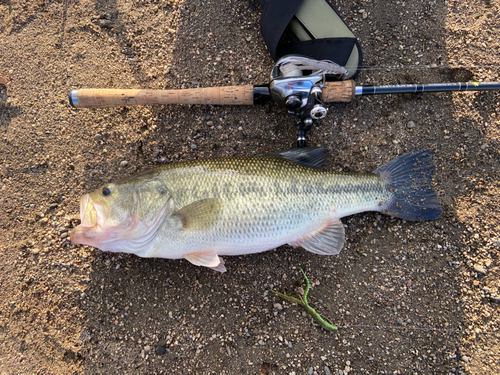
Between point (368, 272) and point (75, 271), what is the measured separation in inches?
98.4

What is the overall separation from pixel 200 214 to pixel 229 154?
2.40 feet

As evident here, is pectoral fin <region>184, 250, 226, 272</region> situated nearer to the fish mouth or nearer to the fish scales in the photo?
the fish scales

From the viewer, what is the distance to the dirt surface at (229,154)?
227 centimetres

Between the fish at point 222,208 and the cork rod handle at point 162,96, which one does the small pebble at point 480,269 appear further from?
the cork rod handle at point 162,96

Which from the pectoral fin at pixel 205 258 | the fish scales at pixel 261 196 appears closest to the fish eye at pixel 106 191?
the fish scales at pixel 261 196

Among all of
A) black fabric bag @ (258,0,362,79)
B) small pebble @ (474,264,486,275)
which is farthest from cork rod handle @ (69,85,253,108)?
small pebble @ (474,264,486,275)

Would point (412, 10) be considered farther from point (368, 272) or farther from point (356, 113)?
Answer: point (368, 272)

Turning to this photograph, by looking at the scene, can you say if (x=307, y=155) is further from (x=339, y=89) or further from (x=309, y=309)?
(x=309, y=309)

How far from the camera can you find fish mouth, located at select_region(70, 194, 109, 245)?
1.90 meters

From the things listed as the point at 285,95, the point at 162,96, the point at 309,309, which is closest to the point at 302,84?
the point at 285,95

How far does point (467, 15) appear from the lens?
251 cm

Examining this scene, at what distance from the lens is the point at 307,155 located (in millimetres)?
2273

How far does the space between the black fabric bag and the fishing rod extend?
168mm

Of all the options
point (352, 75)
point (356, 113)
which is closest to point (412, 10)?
point (352, 75)
